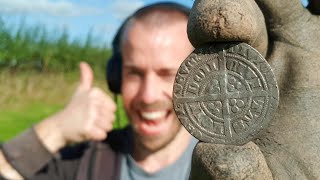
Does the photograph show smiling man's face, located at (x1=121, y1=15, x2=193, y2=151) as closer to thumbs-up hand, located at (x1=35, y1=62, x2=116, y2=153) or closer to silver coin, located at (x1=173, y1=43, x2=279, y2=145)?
thumbs-up hand, located at (x1=35, y1=62, x2=116, y2=153)

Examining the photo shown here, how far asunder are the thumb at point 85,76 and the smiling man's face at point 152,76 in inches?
4.7

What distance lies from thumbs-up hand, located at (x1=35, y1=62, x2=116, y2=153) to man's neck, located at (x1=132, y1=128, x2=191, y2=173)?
0.44 feet

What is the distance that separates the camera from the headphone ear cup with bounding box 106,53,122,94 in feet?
6.43

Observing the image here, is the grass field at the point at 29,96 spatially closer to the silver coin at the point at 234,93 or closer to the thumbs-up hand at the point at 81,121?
the thumbs-up hand at the point at 81,121

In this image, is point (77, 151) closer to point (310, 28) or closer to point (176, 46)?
point (176, 46)

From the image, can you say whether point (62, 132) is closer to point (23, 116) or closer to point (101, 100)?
point (101, 100)

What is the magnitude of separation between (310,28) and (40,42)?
4.81m

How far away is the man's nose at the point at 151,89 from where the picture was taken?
67.0 inches

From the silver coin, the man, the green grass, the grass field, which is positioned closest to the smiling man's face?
the man

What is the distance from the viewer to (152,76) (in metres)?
1.72

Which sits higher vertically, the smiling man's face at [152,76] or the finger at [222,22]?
the finger at [222,22]

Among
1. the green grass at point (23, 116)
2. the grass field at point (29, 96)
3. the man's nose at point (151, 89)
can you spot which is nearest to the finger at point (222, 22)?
the man's nose at point (151, 89)

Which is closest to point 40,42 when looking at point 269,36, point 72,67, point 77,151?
point 72,67

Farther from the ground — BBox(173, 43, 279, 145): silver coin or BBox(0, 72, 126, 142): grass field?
BBox(173, 43, 279, 145): silver coin
